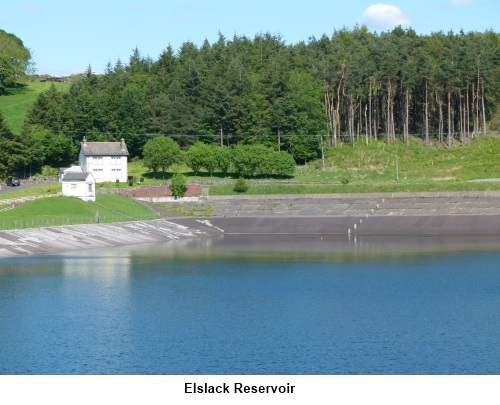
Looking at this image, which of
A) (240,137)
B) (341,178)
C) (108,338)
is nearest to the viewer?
(108,338)

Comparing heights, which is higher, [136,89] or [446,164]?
[136,89]

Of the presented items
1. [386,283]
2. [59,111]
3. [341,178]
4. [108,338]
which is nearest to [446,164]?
[341,178]

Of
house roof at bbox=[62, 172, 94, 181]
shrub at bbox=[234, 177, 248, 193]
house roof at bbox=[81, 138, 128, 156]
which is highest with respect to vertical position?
house roof at bbox=[81, 138, 128, 156]

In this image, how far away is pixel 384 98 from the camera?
524 ft

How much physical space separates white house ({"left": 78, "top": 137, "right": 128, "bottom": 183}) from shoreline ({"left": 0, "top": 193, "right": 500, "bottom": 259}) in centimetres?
1672

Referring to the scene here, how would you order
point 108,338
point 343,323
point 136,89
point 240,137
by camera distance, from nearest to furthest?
point 108,338, point 343,323, point 240,137, point 136,89

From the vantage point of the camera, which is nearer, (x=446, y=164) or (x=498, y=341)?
(x=498, y=341)

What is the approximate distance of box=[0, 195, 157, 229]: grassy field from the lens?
10262 centimetres

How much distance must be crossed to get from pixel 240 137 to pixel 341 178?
890 inches

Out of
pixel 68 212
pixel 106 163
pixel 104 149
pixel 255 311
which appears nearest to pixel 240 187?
pixel 106 163

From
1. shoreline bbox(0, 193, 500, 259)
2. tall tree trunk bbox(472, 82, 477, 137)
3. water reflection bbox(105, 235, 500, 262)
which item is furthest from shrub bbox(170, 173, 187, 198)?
tall tree trunk bbox(472, 82, 477, 137)

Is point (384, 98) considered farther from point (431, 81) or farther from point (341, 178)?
point (341, 178)

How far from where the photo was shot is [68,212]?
110 meters

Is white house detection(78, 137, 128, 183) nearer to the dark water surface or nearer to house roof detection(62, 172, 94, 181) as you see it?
house roof detection(62, 172, 94, 181)
